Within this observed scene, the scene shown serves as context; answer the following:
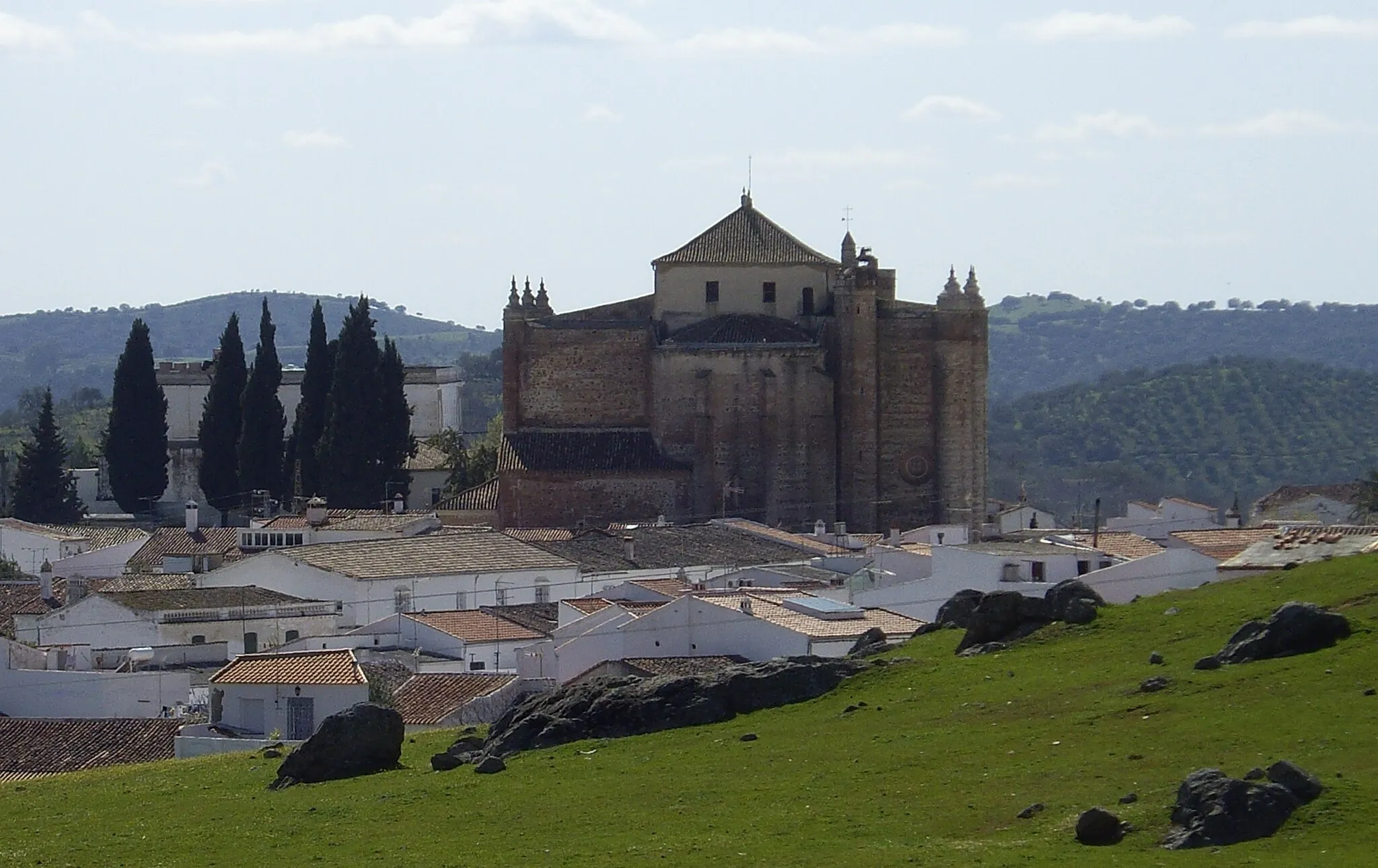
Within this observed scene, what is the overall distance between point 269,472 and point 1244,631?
172ft

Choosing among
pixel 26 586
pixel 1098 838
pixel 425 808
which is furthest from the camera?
pixel 26 586

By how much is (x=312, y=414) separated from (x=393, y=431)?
311 centimetres

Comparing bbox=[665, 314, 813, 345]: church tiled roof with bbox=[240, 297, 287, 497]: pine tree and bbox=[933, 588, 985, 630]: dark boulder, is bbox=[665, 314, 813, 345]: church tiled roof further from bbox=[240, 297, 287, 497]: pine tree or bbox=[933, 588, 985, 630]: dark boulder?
bbox=[933, 588, 985, 630]: dark boulder

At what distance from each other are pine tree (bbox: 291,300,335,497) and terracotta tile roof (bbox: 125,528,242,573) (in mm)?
7117

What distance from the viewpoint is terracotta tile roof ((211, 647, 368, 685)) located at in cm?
3569

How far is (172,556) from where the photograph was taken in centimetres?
6153

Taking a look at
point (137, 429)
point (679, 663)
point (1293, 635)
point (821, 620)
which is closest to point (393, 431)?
point (137, 429)

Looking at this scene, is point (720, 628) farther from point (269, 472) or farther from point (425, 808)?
point (269, 472)

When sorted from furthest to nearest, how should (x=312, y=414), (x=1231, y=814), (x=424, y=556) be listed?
1. (x=312, y=414)
2. (x=424, y=556)
3. (x=1231, y=814)

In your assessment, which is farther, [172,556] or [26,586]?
[172,556]

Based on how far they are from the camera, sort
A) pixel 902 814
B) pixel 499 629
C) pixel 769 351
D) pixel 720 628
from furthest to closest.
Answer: pixel 769 351
pixel 499 629
pixel 720 628
pixel 902 814

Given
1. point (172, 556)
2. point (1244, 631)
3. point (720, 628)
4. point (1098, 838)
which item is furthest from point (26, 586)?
point (1098, 838)

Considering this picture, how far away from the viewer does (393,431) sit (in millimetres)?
72562

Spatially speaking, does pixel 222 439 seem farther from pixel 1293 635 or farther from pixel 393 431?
pixel 1293 635
